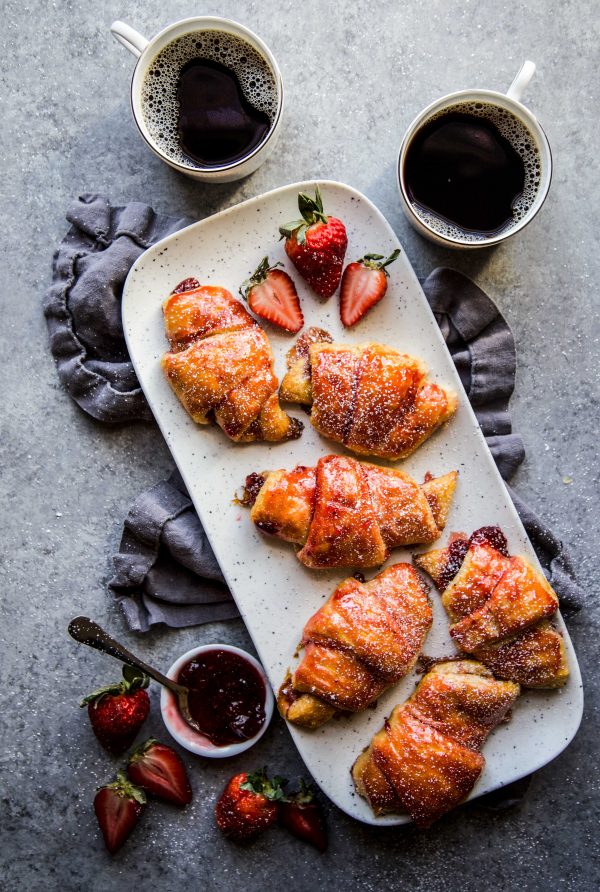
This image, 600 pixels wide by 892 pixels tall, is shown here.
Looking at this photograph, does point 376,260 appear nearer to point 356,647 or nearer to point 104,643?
point 356,647

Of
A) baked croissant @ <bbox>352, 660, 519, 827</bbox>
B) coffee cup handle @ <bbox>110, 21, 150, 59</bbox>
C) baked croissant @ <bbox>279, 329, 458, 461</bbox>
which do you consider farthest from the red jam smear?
coffee cup handle @ <bbox>110, 21, 150, 59</bbox>

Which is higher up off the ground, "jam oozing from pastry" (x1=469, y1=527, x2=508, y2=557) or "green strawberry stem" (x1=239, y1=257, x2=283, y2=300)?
"green strawberry stem" (x1=239, y1=257, x2=283, y2=300)

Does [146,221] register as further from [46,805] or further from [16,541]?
[46,805]

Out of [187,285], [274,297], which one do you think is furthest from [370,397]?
[187,285]

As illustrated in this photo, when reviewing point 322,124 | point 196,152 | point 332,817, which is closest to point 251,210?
point 196,152

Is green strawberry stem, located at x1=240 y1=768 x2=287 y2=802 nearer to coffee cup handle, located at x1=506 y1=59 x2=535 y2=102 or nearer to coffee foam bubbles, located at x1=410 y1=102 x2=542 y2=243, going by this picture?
coffee foam bubbles, located at x1=410 y1=102 x2=542 y2=243
